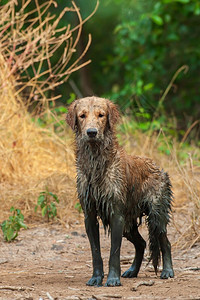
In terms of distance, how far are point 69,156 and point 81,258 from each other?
2.43m

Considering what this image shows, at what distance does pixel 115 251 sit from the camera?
525 cm

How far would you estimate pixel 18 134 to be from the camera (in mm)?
9008

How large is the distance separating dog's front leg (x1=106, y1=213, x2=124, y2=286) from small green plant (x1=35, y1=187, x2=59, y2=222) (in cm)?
250

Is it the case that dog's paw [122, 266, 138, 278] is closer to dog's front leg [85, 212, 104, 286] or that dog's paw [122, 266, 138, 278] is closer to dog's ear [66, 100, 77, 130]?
dog's front leg [85, 212, 104, 286]

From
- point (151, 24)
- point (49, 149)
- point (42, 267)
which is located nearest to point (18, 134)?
point (49, 149)

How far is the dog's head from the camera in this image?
5133mm

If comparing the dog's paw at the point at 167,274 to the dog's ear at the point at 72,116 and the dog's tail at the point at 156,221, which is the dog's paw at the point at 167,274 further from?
the dog's ear at the point at 72,116

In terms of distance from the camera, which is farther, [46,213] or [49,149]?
[49,149]

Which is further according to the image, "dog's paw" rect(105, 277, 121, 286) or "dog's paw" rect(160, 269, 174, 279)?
"dog's paw" rect(160, 269, 174, 279)

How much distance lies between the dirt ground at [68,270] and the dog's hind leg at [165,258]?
9cm

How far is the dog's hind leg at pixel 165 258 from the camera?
5.72 m

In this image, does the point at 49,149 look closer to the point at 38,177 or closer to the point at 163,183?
the point at 38,177

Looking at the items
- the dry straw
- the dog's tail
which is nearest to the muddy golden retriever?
the dog's tail

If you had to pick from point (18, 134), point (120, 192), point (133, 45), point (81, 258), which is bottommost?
point (81, 258)
